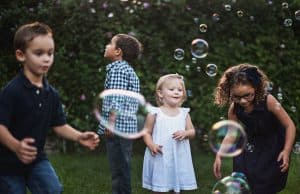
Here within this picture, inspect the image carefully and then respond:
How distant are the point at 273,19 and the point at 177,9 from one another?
1192 mm

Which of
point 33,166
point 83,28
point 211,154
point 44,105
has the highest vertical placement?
point 83,28

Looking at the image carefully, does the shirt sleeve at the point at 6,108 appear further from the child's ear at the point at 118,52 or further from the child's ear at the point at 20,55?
the child's ear at the point at 118,52

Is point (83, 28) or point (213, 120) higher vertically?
point (83, 28)

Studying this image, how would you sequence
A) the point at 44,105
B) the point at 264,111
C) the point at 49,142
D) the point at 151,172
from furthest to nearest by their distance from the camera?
the point at 49,142 → the point at 151,172 → the point at 264,111 → the point at 44,105

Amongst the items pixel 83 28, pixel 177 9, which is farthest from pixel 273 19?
pixel 83 28

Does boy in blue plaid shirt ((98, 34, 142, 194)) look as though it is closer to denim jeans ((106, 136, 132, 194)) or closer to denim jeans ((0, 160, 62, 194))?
denim jeans ((106, 136, 132, 194))

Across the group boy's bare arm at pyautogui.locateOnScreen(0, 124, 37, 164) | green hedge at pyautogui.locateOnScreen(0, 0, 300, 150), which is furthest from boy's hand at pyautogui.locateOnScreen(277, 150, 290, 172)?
green hedge at pyautogui.locateOnScreen(0, 0, 300, 150)

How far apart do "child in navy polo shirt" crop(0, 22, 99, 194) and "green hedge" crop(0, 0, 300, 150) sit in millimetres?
3994

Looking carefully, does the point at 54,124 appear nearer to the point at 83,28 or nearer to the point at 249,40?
the point at 83,28

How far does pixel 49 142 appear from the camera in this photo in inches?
336

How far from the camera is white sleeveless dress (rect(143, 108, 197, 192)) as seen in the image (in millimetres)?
5172

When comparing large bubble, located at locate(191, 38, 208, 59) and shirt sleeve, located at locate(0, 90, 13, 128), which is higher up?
large bubble, located at locate(191, 38, 208, 59)

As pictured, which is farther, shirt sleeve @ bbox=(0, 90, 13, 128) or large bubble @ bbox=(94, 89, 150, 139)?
large bubble @ bbox=(94, 89, 150, 139)

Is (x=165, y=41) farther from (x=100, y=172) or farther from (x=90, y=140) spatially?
(x=90, y=140)
